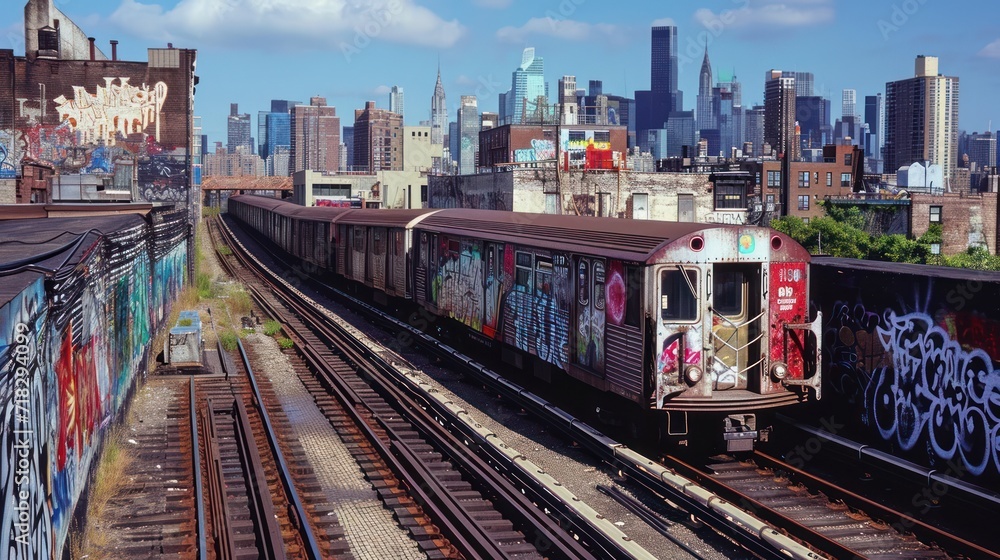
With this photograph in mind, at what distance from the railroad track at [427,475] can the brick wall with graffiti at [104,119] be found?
2420 cm

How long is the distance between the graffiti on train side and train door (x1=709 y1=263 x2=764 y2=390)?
5.00 ft

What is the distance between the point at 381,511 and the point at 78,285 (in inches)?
153

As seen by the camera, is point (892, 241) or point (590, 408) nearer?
point (590, 408)

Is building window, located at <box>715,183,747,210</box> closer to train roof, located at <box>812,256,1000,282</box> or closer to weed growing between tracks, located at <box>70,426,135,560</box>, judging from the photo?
train roof, located at <box>812,256,1000,282</box>

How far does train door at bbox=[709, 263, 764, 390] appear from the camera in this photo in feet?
37.7

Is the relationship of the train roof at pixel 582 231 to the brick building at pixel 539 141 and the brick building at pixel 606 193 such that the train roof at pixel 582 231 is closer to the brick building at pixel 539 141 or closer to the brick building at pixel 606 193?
the brick building at pixel 606 193

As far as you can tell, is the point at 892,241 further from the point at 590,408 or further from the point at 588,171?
the point at 590,408

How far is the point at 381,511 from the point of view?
10398mm

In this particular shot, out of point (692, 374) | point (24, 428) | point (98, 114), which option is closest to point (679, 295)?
point (692, 374)

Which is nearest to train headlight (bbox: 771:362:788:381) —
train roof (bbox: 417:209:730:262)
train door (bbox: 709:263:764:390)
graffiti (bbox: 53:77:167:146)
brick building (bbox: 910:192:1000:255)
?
train door (bbox: 709:263:764:390)

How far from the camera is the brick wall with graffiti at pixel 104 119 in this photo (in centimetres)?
3850

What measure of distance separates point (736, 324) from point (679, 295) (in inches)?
34.0

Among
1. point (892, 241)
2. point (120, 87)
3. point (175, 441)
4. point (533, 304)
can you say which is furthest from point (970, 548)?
point (892, 241)

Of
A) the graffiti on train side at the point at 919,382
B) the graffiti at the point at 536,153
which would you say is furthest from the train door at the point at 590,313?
the graffiti at the point at 536,153
